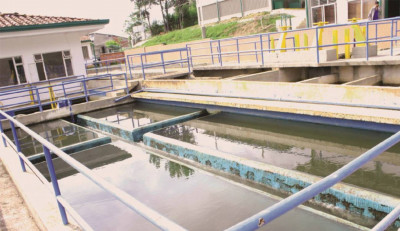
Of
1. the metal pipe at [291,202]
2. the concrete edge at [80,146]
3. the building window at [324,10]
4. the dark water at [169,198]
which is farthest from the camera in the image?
the building window at [324,10]

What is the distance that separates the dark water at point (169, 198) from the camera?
15.5 ft

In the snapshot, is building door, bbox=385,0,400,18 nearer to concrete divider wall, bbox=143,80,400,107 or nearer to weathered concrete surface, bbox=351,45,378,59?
weathered concrete surface, bbox=351,45,378,59

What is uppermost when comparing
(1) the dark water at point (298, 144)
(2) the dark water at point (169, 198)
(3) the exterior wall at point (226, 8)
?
(3) the exterior wall at point (226, 8)

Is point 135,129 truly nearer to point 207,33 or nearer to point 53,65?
point 53,65

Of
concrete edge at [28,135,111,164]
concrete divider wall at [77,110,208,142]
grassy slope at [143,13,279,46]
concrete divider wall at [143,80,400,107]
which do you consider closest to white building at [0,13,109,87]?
concrete divider wall at [77,110,208,142]

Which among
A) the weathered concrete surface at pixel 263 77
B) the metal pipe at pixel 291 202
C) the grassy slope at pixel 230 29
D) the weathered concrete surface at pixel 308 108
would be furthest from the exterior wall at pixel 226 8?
the metal pipe at pixel 291 202

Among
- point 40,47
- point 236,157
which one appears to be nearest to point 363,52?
point 236,157

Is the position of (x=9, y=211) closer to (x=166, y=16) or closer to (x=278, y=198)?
(x=278, y=198)

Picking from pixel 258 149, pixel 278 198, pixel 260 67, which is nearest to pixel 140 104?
pixel 260 67

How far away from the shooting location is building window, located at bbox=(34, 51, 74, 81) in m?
15.5

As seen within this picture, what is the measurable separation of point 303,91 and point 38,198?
6328mm

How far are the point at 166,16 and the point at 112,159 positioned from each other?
5160 cm

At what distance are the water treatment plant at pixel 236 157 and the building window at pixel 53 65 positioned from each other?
3.91 metres

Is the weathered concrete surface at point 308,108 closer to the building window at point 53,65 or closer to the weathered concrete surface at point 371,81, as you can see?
the weathered concrete surface at point 371,81
